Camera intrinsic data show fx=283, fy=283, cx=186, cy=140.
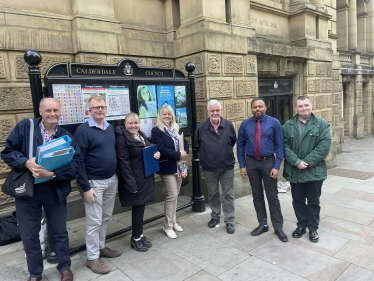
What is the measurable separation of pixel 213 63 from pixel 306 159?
2.74 m

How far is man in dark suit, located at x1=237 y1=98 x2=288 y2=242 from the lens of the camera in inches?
156

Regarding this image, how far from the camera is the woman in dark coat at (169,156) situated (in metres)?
3.96

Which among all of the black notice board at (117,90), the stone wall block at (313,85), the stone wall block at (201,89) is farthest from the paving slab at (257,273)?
the stone wall block at (313,85)

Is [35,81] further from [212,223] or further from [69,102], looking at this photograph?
[212,223]

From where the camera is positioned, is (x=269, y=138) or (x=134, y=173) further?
(x=269, y=138)

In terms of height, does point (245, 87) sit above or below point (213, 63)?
below

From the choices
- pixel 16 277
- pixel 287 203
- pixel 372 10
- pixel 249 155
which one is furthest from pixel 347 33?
pixel 16 277

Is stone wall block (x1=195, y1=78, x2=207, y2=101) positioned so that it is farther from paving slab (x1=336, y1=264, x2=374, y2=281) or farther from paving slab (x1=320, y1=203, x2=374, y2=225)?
paving slab (x1=336, y1=264, x2=374, y2=281)

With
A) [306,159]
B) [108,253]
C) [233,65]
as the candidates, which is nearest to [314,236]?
[306,159]

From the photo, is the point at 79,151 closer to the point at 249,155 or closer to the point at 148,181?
the point at 148,181

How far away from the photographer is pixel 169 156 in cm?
392

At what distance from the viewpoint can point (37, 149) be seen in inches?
104

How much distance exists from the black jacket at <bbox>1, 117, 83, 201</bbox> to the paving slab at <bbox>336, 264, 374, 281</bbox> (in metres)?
3.02

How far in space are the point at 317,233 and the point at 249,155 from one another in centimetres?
143
